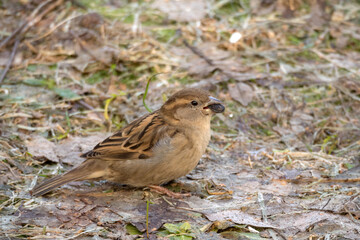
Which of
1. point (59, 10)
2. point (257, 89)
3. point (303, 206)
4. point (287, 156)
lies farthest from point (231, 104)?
point (59, 10)

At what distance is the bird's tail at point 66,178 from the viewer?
4.45 m

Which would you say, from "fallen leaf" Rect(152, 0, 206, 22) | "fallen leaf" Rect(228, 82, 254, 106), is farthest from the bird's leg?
"fallen leaf" Rect(152, 0, 206, 22)

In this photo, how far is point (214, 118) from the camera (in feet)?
20.7

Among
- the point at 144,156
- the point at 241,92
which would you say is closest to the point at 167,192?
the point at 144,156

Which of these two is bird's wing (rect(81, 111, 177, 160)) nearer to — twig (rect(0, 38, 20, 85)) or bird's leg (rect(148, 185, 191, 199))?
bird's leg (rect(148, 185, 191, 199))

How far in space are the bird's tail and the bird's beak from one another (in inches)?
46.2

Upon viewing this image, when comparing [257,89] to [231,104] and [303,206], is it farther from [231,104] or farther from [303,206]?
[303,206]

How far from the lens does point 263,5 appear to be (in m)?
8.52

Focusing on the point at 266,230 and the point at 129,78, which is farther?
the point at 129,78

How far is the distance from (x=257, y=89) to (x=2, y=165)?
329 centimetres

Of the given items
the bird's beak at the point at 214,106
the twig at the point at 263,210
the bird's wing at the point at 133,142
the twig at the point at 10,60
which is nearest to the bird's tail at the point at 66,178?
the bird's wing at the point at 133,142

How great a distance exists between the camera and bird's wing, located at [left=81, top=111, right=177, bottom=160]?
470cm

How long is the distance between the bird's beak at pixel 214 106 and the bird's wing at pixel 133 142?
0.41 m

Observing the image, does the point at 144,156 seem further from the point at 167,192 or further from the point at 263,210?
the point at 263,210
